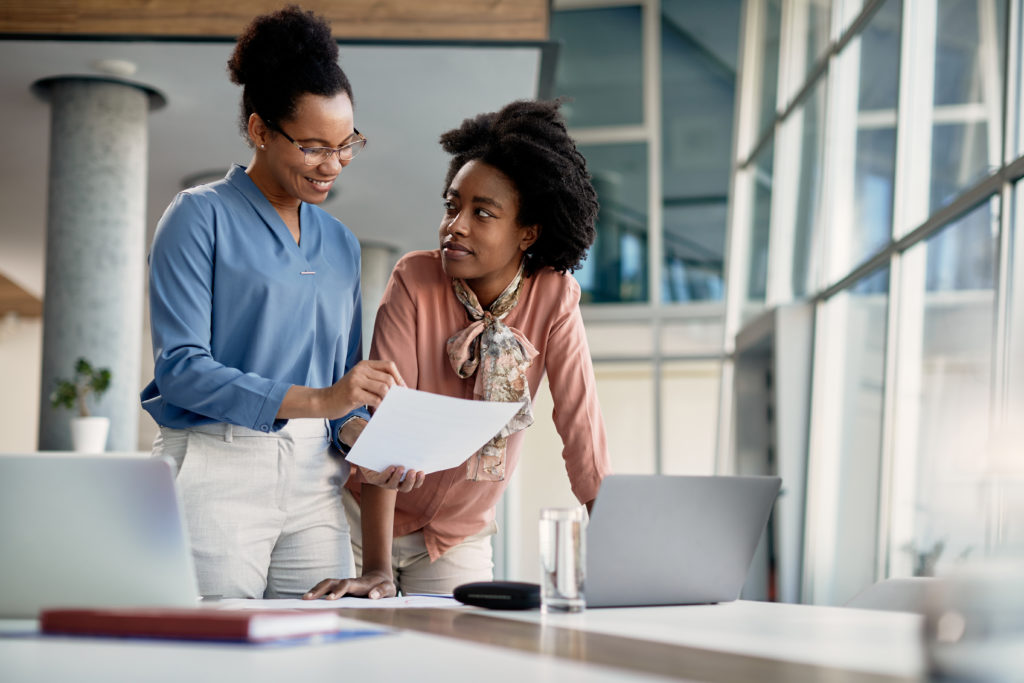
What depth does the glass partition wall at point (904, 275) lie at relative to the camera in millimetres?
3984

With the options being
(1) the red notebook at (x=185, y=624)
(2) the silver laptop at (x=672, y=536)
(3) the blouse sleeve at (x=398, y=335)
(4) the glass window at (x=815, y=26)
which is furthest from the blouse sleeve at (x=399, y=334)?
(4) the glass window at (x=815, y=26)

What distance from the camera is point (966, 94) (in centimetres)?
451

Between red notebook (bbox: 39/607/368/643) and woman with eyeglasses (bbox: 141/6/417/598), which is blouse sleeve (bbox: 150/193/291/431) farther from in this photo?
red notebook (bbox: 39/607/368/643)

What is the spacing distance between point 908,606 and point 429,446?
35.9 inches

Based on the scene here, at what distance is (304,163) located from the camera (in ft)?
6.25

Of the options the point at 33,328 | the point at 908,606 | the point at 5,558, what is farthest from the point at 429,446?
the point at 33,328

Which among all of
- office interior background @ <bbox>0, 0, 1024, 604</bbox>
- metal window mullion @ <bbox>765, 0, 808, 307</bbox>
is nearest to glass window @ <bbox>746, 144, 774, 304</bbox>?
office interior background @ <bbox>0, 0, 1024, 604</bbox>

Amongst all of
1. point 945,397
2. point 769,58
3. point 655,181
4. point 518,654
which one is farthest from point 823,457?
point 518,654

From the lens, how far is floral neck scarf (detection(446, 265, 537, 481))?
1987mm

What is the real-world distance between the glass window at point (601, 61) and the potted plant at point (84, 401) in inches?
281

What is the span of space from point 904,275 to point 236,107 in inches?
147

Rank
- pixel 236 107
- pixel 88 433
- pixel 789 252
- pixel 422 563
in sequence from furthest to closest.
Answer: pixel 789 252
pixel 236 107
pixel 88 433
pixel 422 563

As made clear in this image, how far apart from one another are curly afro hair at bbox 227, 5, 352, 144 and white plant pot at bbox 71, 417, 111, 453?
3524 mm

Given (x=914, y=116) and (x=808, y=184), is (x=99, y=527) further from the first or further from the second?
(x=808, y=184)
